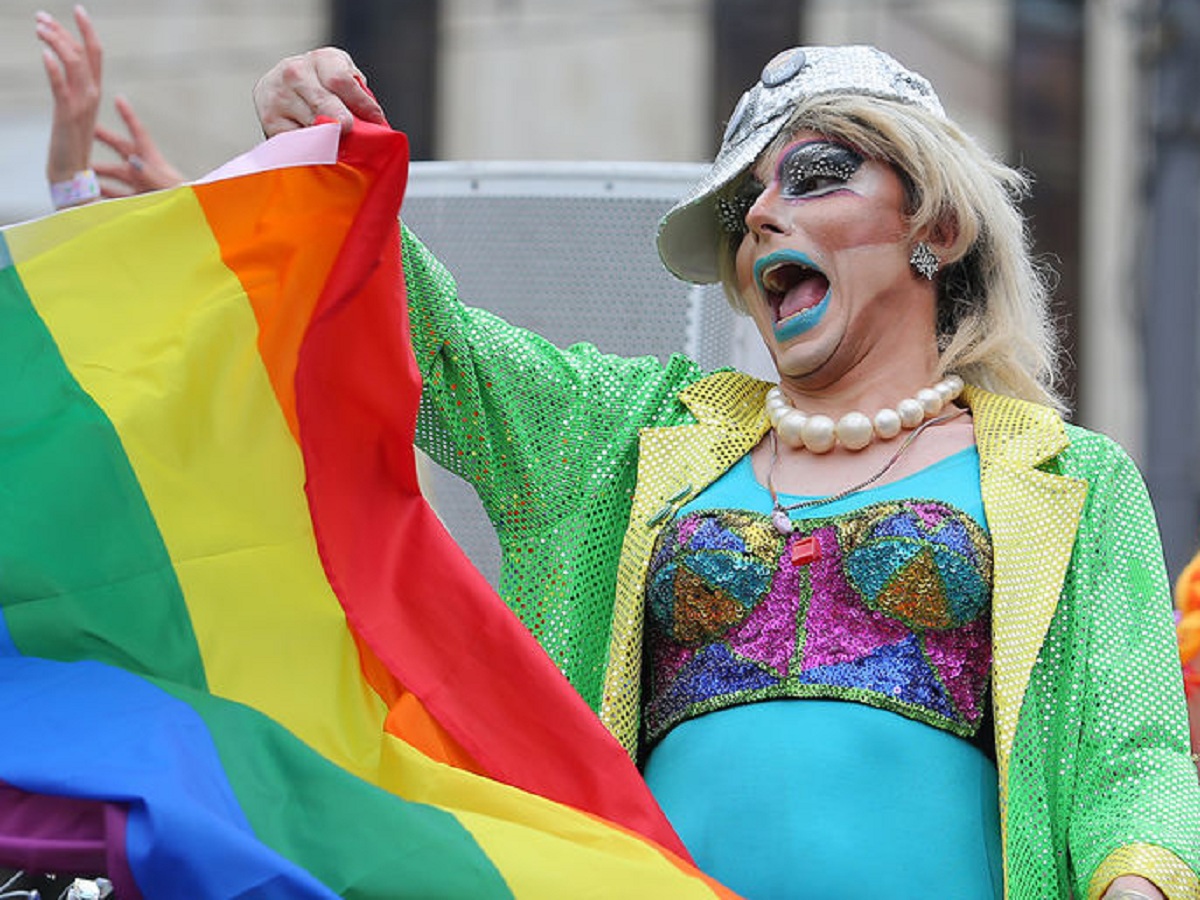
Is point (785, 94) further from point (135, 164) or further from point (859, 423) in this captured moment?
point (135, 164)

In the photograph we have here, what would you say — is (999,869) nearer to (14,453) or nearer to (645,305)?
(14,453)

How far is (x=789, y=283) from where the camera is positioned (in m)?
3.51

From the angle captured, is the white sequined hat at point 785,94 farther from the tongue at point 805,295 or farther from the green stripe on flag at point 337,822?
the green stripe on flag at point 337,822

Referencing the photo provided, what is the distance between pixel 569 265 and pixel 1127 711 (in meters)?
1.71

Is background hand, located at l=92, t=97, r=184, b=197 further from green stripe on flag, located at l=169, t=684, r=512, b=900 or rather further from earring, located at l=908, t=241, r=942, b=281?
green stripe on flag, located at l=169, t=684, r=512, b=900

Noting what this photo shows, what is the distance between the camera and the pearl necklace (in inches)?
136

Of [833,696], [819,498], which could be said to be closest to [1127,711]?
[833,696]

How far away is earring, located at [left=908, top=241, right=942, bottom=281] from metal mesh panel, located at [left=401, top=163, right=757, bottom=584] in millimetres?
981

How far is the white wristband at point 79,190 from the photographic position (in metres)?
4.57

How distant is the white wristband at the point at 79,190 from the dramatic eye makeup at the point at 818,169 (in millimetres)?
1617

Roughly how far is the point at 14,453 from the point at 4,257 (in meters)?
0.25

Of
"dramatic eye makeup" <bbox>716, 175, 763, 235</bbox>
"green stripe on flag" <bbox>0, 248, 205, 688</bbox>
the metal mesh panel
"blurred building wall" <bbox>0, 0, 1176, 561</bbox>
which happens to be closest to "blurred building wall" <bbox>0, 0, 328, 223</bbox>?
"blurred building wall" <bbox>0, 0, 1176, 561</bbox>

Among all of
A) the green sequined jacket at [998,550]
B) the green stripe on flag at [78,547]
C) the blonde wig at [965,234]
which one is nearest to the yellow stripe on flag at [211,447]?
the green stripe on flag at [78,547]

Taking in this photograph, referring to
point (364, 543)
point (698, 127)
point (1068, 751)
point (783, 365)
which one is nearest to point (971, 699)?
point (1068, 751)
